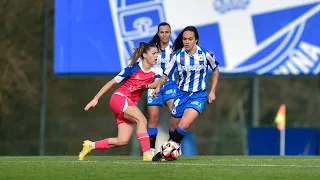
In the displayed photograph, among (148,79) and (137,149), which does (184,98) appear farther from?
(137,149)

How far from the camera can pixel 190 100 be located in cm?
1512

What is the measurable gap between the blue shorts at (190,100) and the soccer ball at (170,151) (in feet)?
1.80

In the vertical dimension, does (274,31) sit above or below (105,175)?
above

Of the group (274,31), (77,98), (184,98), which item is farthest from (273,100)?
(184,98)

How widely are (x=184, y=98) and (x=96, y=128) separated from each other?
77.2ft

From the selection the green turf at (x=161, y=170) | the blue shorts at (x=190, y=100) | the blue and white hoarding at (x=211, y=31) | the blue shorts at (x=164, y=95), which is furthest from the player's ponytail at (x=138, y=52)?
the blue and white hoarding at (x=211, y=31)

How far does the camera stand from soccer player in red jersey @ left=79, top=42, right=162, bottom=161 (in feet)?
48.9

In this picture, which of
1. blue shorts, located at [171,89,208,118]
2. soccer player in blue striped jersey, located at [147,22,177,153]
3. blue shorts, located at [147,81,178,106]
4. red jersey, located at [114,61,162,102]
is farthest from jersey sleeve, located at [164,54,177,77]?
blue shorts, located at [147,81,178,106]

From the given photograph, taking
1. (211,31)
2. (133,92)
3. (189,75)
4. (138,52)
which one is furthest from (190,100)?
(211,31)

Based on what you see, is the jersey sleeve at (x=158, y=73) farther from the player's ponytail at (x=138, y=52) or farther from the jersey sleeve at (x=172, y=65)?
the player's ponytail at (x=138, y=52)

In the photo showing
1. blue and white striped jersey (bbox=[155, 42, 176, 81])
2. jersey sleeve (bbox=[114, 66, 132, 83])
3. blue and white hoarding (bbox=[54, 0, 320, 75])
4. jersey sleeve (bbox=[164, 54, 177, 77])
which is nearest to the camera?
jersey sleeve (bbox=[114, 66, 132, 83])

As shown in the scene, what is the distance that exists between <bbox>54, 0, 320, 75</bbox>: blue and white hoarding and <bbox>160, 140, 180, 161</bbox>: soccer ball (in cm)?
844

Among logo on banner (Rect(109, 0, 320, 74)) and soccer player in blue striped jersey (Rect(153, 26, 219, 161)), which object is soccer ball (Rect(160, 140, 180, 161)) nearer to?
soccer player in blue striped jersey (Rect(153, 26, 219, 161))

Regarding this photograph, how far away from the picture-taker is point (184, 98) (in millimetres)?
15203
